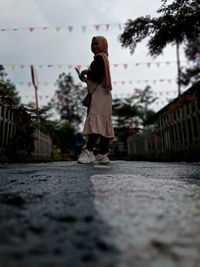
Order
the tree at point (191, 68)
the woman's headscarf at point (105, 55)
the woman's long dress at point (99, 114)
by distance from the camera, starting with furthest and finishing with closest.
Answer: the tree at point (191, 68) → the woman's long dress at point (99, 114) → the woman's headscarf at point (105, 55)

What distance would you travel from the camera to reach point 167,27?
4.96 metres

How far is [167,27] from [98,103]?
2133 mm

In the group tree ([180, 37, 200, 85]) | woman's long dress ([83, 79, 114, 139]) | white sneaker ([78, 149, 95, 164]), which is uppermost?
tree ([180, 37, 200, 85])

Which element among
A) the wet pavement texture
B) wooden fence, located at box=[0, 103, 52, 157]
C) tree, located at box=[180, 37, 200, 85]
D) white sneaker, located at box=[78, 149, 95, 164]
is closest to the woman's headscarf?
white sneaker, located at box=[78, 149, 95, 164]

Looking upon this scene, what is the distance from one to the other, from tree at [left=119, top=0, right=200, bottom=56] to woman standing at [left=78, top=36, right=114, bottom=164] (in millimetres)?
1558

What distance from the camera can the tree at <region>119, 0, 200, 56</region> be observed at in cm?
466

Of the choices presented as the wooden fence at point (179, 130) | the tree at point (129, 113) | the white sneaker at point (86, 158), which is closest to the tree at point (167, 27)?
the wooden fence at point (179, 130)

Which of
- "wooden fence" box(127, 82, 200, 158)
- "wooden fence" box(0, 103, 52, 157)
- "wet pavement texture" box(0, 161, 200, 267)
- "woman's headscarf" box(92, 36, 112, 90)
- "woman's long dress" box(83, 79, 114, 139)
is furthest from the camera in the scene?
"wooden fence" box(0, 103, 52, 157)

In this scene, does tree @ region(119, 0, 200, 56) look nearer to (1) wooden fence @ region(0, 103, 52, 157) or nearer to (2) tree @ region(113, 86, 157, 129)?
(1) wooden fence @ region(0, 103, 52, 157)

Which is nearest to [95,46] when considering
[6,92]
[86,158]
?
[86,158]

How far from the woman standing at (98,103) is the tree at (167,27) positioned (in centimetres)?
156

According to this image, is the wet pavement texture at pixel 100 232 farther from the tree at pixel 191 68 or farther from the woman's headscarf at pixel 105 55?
the tree at pixel 191 68

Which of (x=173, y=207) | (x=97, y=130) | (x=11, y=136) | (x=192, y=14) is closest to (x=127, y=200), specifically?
(x=173, y=207)

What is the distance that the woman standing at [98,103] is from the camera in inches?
152
